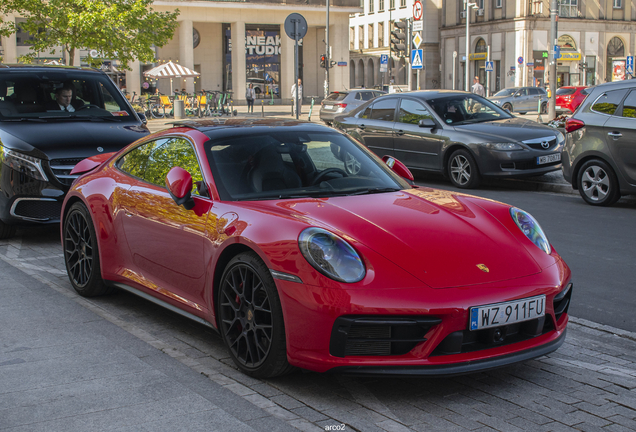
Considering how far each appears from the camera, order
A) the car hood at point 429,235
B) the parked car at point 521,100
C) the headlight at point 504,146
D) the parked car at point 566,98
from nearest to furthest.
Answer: the car hood at point 429,235, the headlight at point 504,146, the parked car at point 566,98, the parked car at point 521,100

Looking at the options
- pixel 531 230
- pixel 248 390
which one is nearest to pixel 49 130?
pixel 248 390

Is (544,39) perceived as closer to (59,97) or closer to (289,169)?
(59,97)

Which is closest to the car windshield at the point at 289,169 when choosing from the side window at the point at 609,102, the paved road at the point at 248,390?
the paved road at the point at 248,390

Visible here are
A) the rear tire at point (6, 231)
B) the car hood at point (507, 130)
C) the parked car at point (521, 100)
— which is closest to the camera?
the rear tire at point (6, 231)

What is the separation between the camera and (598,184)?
10.1m

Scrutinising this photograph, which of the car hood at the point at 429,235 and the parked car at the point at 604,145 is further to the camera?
the parked car at the point at 604,145

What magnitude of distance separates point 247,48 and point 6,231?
1888 inches

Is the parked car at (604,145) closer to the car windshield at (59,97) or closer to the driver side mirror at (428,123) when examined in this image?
the driver side mirror at (428,123)

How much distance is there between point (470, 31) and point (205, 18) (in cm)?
2717

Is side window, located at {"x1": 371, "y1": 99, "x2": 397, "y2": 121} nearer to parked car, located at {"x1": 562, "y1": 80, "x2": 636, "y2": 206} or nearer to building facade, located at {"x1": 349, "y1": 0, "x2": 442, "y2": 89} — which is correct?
parked car, located at {"x1": 562, "y1": 80, "x2": 636, "y2": 206}

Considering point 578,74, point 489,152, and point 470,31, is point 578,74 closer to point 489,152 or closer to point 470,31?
point 470,31

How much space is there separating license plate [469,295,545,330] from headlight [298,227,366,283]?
0.56 meters

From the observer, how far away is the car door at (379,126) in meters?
13.5

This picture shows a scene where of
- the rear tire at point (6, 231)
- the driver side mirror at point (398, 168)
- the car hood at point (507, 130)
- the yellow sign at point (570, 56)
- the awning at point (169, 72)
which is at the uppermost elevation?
the yellow sign at point (570, 56)
